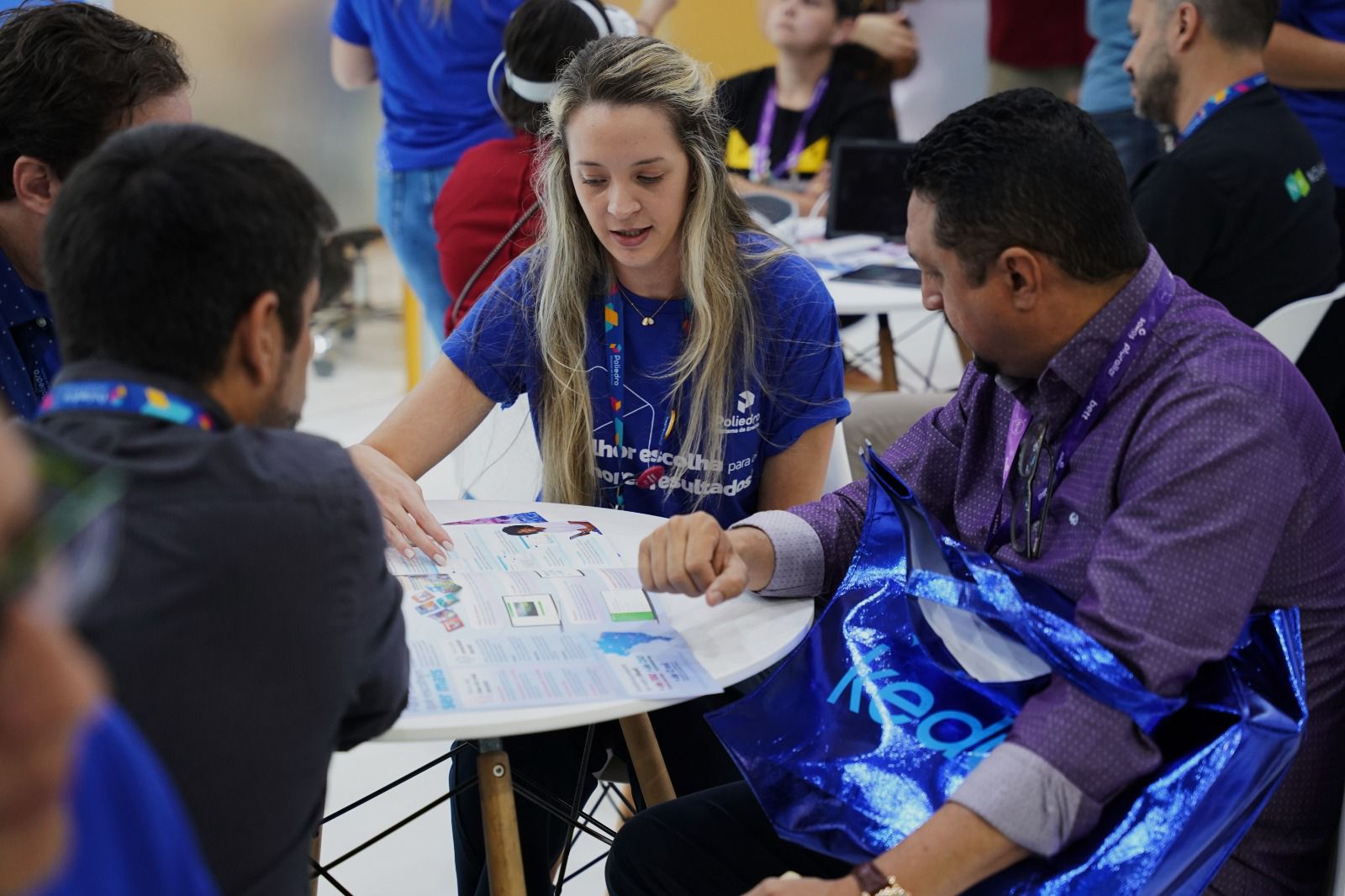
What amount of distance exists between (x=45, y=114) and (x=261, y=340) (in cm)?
80

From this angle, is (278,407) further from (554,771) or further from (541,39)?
(541,39)

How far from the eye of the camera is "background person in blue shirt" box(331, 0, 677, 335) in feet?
11.5

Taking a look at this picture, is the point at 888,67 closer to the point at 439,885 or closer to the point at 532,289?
the point at 532,289

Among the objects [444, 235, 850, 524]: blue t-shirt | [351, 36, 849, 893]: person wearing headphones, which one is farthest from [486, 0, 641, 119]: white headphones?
[444, 235, 850, 524]: blue t-shirt

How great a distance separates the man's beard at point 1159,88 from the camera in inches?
113

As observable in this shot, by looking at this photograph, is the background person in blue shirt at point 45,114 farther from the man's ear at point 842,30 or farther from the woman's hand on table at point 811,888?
the man's ear at point 842,30

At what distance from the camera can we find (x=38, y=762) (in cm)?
52

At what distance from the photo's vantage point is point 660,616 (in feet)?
5.00

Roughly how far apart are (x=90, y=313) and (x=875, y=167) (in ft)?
10.4

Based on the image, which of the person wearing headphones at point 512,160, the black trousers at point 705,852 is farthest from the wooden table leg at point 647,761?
the person wearing headphones at point 512,160

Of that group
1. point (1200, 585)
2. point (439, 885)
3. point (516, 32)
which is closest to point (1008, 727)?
point (1200, 585)

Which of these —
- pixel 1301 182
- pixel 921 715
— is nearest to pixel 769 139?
pixel 1301 182

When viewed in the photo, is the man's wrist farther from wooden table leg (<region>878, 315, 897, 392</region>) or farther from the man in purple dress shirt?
wooden table leg (<region>878, 315, 897, 392</region>)

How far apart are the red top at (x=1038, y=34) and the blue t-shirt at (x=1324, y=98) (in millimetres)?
1906
